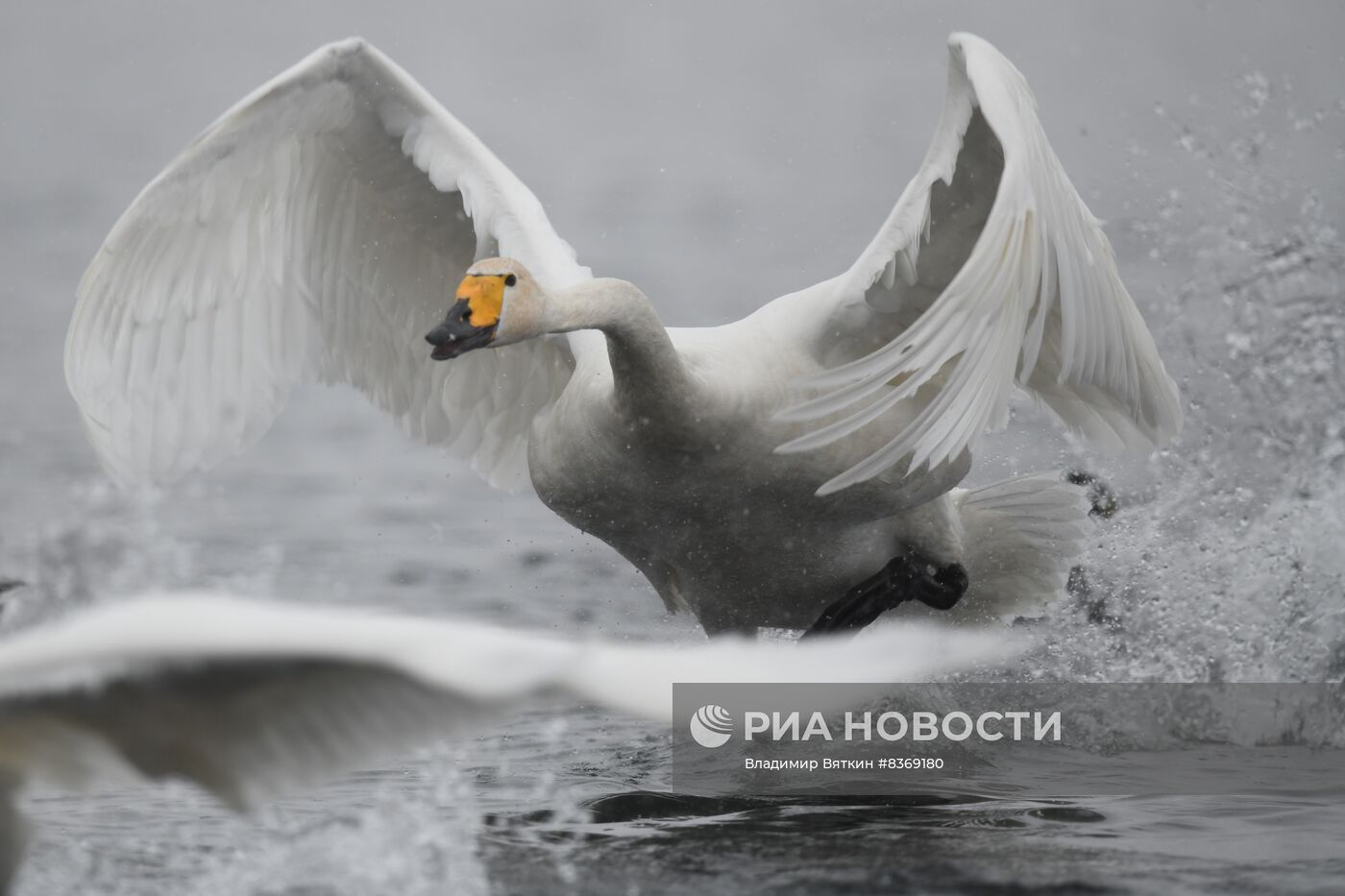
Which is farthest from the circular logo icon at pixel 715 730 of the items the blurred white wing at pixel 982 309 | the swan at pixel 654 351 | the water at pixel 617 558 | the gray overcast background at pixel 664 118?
the gray overcast background at pixel 664 118

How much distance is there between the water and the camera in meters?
4.80

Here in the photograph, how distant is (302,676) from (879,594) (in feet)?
11.7

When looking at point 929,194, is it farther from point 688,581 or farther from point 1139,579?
point 1139,579

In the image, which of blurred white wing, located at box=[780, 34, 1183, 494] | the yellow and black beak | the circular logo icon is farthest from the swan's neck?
the circular logo icon

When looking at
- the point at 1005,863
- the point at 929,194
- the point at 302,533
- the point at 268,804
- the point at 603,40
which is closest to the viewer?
the point at 1005,863

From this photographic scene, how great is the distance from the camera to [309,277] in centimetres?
681

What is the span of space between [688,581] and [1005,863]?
1928 mm

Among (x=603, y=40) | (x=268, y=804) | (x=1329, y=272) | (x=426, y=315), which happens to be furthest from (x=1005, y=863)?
(x=603, y=40)

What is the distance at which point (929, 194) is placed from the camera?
553 centimetres

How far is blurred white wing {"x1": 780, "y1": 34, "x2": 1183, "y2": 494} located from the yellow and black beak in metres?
0.86

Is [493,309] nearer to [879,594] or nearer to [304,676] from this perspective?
[879,594]

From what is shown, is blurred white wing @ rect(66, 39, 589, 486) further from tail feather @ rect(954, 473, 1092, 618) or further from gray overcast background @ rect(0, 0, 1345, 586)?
gray overcast background @ rect(0, 0, 1345, 586)

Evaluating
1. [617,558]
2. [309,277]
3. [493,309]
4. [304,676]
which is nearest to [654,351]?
[493,309]

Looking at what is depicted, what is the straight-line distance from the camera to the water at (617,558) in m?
4.80
